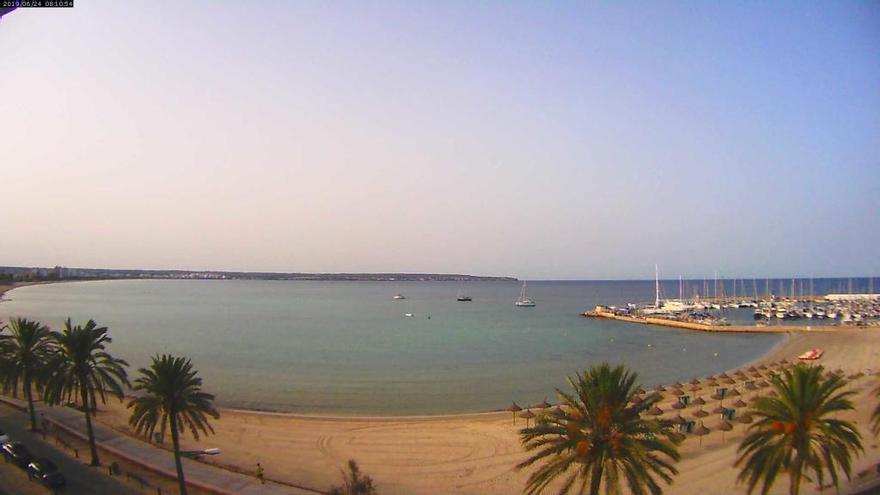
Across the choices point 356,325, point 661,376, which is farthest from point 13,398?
point 356,325

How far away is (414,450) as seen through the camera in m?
28.9

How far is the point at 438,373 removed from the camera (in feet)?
174

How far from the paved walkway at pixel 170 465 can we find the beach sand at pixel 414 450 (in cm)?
220

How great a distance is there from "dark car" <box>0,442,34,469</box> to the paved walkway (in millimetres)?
3373

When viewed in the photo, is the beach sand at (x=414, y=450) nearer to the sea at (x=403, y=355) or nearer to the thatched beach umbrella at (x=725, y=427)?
the thatched beach umbrella at (x=725, y=427)

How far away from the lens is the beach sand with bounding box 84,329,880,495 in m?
23.9

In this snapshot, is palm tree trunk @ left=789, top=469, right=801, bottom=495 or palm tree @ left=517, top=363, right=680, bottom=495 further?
palm tree trunk @ left=789, top=469, right=801, bottom=495

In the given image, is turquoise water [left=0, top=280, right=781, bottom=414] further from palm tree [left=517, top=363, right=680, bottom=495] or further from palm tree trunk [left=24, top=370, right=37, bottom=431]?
palm tree [left=517, top=363, right=680, bottom=495]

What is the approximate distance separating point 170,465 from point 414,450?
39.2ft

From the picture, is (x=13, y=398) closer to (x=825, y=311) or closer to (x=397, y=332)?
(x=397, y=332)


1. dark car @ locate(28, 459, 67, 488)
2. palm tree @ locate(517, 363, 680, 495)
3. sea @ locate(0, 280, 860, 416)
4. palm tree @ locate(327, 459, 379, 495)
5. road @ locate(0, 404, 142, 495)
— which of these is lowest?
sea @ locate(0, 280, 860, 416)

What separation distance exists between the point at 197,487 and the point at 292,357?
1648 inches

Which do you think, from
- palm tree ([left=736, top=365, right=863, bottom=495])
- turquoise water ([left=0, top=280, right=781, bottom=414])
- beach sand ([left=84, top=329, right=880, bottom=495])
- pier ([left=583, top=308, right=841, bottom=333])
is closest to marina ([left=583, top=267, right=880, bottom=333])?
pier ([left=583, top=308, right=841, bottom=333])

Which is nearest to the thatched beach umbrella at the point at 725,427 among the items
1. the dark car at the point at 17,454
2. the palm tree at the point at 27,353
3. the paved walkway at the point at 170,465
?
the paved walkway at the point at 170,465
